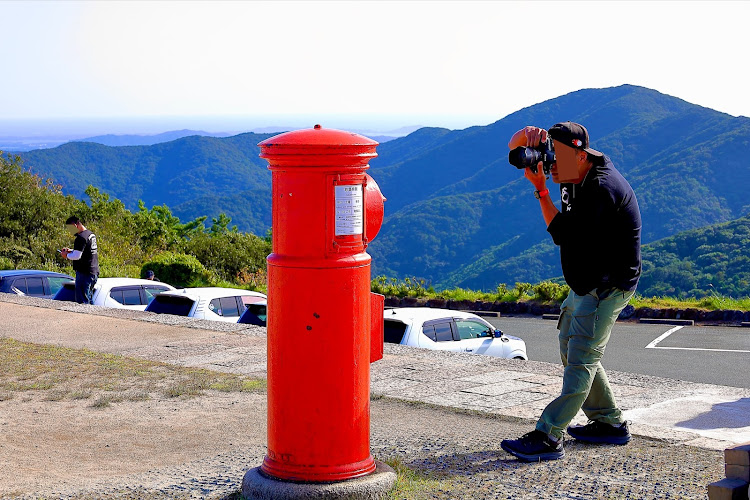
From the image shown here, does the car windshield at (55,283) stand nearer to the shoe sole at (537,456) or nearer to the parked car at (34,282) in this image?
the parked car at (34,282)

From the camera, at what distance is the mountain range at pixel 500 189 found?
11762 centimetres

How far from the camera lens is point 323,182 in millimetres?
4344

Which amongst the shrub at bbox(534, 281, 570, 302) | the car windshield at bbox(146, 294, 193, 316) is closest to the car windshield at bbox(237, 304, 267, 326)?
the car windshield at bbox(146, 294, 193, 316)

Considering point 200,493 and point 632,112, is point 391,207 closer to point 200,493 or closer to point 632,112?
point 632,112

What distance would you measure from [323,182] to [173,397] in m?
3.21

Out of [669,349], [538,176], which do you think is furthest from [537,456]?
[669,349]

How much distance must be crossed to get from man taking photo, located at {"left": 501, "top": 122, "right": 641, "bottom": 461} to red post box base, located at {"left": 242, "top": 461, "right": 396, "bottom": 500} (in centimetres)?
98

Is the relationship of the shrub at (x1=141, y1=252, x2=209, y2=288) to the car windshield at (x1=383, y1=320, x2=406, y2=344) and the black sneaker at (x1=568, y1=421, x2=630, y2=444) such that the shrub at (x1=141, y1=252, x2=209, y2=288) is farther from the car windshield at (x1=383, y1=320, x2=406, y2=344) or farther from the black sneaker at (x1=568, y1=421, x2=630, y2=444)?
the black sneaker at (x1=568, y1=421, x2=630, y2=444)

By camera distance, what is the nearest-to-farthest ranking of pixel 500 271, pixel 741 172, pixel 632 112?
1. pixel 500 271
2. pixel 741 172
3. pixel 632 112

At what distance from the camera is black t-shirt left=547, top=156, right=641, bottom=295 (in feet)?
16.8

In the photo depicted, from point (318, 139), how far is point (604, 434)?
97.2 inches

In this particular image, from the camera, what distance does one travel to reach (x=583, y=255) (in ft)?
16.9

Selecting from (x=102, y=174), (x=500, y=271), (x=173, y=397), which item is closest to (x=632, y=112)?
(x=500, y=271)

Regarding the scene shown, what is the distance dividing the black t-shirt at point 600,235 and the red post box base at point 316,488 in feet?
4.95
